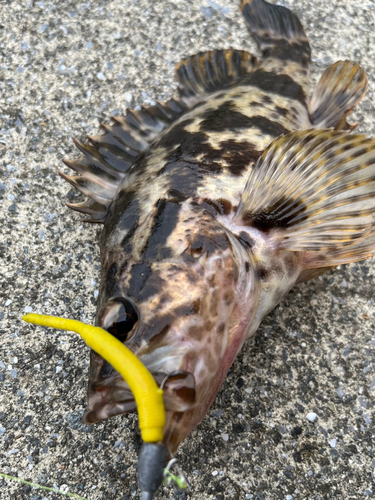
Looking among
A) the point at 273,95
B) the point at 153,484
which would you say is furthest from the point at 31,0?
the point at 153,484

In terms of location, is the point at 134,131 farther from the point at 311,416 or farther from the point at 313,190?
the point at 311,416

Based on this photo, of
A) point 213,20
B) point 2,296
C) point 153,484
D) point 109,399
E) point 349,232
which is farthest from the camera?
point 213,20

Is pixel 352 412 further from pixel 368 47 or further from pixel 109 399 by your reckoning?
pixel 368 47

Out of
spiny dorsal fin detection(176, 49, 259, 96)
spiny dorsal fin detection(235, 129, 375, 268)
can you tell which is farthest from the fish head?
spiny dorsal fin detection(176, 49, 259, 96)

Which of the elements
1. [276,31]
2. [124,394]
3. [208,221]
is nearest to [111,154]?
[208,221]

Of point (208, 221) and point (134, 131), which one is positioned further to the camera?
point (134, 131)

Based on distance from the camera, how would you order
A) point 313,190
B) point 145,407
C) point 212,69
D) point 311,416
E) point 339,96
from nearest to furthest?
1. point 145,407
2. point 313,190
3. point 311,416
4. point 339,96
5. point 212,69

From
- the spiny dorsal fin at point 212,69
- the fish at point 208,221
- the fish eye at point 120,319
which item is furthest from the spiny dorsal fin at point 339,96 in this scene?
the fish eye at point 120,319
